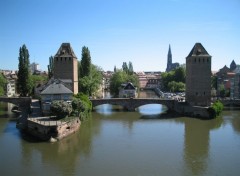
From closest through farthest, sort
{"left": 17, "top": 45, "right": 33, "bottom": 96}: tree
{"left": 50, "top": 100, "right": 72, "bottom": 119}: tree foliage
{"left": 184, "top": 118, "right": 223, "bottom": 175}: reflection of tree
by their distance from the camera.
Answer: {"left": 184, "top": 118, "right": 223, "bottom": 175}: reflection of tree < {"left": 50, "top": 100, "right": 72, "bottom": 119}: tree foliage < {"left": 17, "top": 45, "right": 33, "bottom": 96}: tree

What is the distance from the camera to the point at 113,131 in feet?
112

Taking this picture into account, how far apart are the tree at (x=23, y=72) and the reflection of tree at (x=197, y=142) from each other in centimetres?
2916

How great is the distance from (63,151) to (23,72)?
30.5 metres

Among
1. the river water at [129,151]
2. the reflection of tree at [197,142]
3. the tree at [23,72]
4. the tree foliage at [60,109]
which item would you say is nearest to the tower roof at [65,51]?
the tree at [23,72]

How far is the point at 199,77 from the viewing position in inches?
1925

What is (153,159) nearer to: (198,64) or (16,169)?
(16,169)

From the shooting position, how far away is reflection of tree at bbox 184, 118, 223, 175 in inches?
868

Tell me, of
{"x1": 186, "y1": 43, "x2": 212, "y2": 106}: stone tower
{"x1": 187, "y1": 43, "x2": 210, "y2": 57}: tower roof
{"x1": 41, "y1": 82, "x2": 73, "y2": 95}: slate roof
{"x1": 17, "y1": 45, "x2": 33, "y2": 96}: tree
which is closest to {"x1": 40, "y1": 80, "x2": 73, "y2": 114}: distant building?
{"x1": 41, "y1": 82, "x2": 73, "y2": 95}: slate roof

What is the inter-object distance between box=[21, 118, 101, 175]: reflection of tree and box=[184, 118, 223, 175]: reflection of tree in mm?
8606

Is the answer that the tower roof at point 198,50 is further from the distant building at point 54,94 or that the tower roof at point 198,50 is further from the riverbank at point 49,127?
the riverbank at point 49,127

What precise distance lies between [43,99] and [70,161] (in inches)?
657

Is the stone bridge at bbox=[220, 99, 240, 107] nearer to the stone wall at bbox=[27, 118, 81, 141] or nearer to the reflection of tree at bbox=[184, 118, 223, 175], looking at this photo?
the reflection of tree at bbox=[184, 118, 223, 175]

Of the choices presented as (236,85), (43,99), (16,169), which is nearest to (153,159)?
(16,169)

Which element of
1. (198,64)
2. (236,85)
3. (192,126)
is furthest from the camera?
(236,85)
